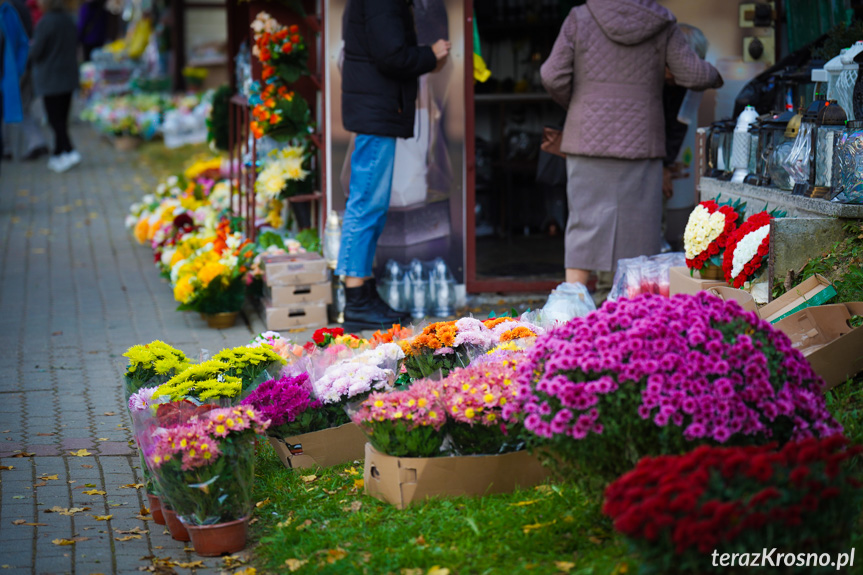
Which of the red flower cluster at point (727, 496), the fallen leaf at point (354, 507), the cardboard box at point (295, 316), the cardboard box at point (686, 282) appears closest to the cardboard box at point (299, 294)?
the cardboard box at point (295, 316)

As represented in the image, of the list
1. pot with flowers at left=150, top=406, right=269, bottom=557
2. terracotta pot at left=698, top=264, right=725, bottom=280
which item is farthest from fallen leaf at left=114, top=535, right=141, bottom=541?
terracotta pot at left=698, top=264, right=725, bottom=280

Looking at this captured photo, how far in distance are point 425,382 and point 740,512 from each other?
1.51 metres

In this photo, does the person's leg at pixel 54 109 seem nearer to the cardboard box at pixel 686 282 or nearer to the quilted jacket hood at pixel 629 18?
the quilted jacket hood at pixel 629 18

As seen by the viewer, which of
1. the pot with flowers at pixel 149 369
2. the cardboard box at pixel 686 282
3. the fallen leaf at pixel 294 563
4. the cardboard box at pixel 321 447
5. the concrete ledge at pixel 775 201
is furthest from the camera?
the cardboard box at pixel 686 282

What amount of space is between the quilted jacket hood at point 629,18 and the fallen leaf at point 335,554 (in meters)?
3.50

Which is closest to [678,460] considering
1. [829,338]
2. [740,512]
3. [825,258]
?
[740,512]

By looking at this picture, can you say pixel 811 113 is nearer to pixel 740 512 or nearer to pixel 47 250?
pixel 740 512

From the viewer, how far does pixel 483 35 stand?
954 centimetres

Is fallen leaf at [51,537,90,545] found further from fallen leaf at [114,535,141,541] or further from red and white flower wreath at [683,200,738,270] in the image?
red and white flower wreath at [683,200,738,270]

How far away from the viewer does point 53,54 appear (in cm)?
1327

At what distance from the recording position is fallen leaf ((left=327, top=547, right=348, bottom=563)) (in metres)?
3.24

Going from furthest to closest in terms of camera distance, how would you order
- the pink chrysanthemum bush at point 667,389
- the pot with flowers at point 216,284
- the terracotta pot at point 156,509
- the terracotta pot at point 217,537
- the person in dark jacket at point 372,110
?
the pot with flowers at point 216,284
the person in dark jacket at point 372,110
the terracotta pot at point 156,509
the terracotta pot at point 217,537
the pink chrysanthemum bush at point 667,389

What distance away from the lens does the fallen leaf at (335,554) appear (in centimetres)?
324

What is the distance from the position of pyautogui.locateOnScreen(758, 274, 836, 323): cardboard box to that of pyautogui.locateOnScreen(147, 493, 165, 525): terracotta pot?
251 centimetres
